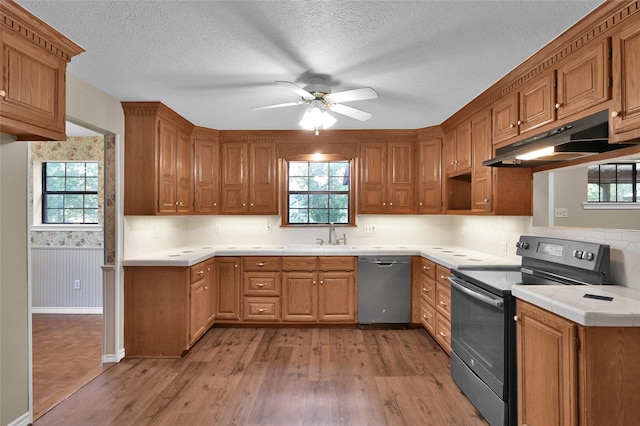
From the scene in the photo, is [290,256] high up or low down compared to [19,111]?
down

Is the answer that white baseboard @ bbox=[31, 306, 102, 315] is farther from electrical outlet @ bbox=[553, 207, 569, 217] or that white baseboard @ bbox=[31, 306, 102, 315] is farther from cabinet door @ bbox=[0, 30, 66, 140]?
electrical outlet @ bbox=[553, 207, 569, 217]

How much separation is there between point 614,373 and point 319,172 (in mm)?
3575

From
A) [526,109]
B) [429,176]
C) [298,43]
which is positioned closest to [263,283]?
[429,176]

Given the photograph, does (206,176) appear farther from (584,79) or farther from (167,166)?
(584,79)

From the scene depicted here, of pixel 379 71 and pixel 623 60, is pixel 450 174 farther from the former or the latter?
pixel 623 60

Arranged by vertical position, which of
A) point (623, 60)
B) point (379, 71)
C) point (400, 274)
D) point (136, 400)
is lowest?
point (136, 400)

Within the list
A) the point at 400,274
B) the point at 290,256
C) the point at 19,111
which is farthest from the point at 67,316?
the point at 400,274

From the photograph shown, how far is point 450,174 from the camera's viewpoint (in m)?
3.82

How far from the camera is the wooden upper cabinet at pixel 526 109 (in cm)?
218

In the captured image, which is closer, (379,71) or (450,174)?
(379,71)

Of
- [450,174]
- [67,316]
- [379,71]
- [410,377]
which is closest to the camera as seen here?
[379,71]

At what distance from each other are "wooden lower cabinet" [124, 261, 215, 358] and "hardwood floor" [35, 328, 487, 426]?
0.13 m

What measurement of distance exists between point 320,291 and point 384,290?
0.75 m

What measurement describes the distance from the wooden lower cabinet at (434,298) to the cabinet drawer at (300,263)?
1.19 meters
